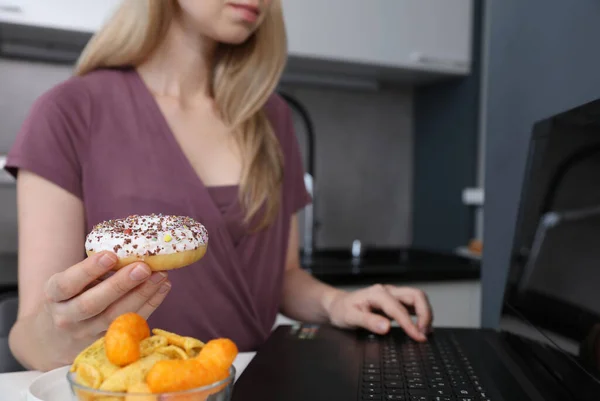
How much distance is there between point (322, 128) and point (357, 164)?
0.22m

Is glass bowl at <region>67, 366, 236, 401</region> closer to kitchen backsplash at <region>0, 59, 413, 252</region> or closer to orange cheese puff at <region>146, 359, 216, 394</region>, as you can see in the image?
orange cheese puff at <region>146, 359, 216, 394</region>

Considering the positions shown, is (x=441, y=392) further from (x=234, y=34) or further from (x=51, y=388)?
(x=234, y=34)

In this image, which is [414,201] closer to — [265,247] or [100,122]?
[265,247]

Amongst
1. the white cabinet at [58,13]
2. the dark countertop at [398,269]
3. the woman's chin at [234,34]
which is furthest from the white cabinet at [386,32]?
the woman's chin at [234,34]

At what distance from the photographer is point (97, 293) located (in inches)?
17.5

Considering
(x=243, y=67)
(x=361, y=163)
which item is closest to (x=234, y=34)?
(x=243, y=67)

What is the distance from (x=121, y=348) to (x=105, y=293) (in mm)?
81

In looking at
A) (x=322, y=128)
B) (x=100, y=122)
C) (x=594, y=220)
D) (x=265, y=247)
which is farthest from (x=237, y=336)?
(x=322, y=128)

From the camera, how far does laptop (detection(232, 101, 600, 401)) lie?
0.54 meters

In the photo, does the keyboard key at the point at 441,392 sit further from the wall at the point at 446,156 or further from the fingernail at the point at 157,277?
the wall at the point at 446,156

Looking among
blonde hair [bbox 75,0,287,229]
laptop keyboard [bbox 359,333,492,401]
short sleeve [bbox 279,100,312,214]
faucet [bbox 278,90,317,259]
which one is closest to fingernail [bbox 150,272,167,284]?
laptop keyboard [bbox 359,333,492,401]

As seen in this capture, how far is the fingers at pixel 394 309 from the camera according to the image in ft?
2.51

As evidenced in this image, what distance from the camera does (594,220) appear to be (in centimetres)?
58

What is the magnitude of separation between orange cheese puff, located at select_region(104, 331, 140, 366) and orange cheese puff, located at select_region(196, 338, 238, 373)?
0.04 metres
